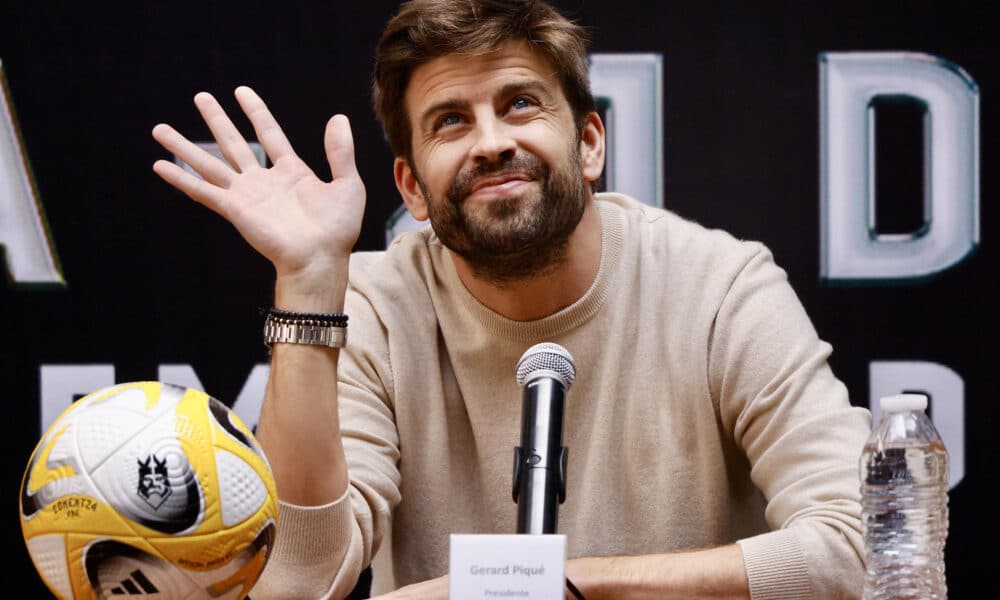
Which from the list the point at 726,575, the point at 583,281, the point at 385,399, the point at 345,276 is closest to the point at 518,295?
the point at 583,281

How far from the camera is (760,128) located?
2867 mm

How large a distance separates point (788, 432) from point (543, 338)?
1.68 ft

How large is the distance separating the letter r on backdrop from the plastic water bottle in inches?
44.3

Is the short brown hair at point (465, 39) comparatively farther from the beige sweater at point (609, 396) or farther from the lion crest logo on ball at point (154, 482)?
the lion crest logo on ball at point (154, 482)

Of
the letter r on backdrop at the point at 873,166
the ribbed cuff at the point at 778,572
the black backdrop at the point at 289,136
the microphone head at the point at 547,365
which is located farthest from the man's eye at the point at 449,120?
the letter r on backdrop at the point at 873,166

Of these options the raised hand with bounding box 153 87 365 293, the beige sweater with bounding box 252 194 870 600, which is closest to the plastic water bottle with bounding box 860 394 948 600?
the beige sweater with bounding box 252 194 870 600

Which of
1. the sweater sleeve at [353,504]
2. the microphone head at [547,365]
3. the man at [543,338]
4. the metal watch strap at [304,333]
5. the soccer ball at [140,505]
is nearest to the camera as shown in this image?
the soccer ball at [140,505]

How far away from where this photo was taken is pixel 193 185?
181 centimetres

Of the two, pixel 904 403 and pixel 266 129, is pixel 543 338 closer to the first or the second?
pixel 266 129

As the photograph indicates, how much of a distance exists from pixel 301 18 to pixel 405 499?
1.30 metres

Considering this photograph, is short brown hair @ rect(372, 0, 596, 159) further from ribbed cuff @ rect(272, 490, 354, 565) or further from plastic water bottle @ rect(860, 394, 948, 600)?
plastic water bottle @ rect(860, 394, 948, 600)

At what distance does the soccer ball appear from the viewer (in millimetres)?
1192

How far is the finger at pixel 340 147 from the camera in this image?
191 centimetres

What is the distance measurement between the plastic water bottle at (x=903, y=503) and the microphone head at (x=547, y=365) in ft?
1.44
